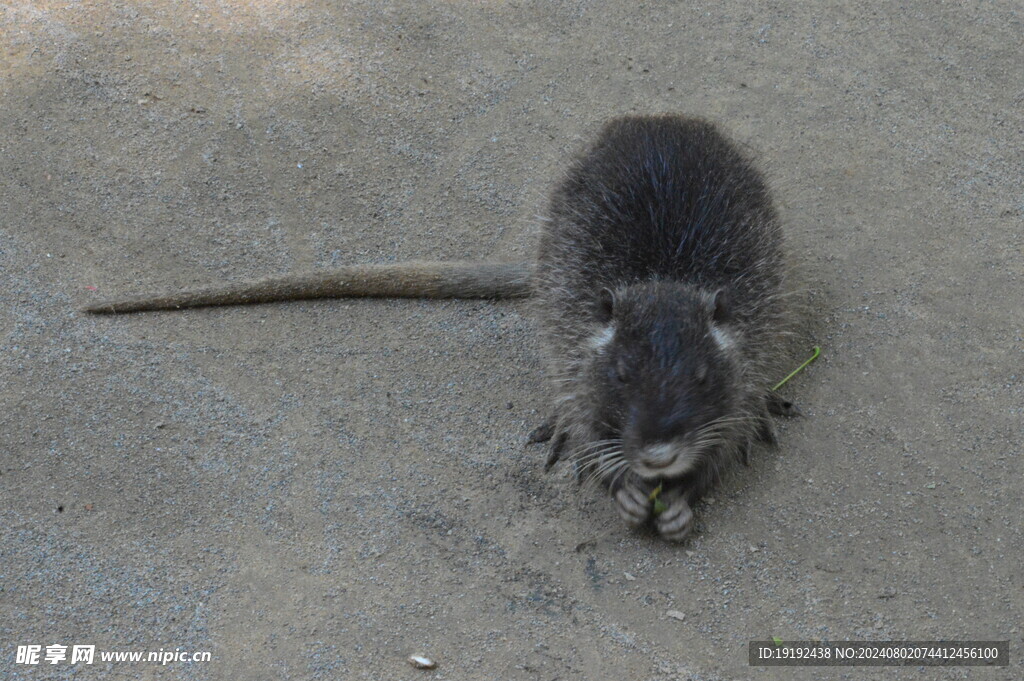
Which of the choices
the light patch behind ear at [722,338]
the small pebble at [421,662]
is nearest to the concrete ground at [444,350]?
the small pebble at [421,662]

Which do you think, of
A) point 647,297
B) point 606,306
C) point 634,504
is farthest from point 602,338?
point 634,504

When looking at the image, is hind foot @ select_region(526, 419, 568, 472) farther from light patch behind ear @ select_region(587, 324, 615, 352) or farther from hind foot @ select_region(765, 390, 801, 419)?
hind foot @ select_region(765, 390, 801, 419)

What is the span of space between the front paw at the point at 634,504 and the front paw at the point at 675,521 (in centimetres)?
6

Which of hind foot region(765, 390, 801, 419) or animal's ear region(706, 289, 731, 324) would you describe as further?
hind foot region(765, 390, 801, 419)

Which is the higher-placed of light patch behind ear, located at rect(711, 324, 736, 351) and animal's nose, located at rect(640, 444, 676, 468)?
light patch behind ear, located at rect(711, 324, 736, 351)

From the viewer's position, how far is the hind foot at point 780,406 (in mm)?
4117

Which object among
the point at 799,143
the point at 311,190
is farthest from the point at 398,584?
the point at 799,143

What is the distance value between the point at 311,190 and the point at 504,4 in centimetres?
203

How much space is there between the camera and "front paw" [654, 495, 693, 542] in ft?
12.0

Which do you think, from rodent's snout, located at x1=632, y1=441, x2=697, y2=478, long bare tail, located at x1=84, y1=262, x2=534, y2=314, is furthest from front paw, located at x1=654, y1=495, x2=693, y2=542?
long bare tail, located at x1=84, y1=262, x2=534, y2=314

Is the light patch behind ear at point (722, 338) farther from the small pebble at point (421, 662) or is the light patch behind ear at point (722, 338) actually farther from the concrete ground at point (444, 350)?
the small pebble at point (421, 662)

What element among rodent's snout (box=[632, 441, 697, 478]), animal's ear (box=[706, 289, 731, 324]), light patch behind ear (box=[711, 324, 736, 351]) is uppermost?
animal's ear (box=[706, 289, 731, 324])

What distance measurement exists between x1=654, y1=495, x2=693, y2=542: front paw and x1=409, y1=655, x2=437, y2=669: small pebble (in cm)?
98

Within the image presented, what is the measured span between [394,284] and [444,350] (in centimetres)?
46
